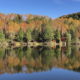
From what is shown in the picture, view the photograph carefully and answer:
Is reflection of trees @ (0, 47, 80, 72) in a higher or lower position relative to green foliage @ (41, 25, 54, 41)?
lower

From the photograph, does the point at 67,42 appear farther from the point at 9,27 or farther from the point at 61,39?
the point at 9,27

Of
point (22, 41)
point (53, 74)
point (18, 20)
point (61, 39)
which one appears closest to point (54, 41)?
point (61, 39)

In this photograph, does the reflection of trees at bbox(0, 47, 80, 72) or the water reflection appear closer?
the water reflection

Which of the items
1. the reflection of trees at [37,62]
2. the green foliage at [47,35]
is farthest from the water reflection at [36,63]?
the green foliage at [47,35]

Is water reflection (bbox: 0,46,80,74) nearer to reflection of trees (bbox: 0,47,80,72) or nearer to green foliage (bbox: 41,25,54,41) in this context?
reflection of trees (bbox: 0,47,80,72)

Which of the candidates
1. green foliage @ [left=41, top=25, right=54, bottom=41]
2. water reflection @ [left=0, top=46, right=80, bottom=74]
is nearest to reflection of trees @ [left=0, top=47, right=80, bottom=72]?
water reflection @ [left=0, top=46, right=80, bottom=74]

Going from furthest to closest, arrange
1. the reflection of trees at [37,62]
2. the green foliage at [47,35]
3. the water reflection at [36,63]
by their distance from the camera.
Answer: the green foliage at [47,35] → the reflection of trees at [37,62] → the water reflection at [36,63]

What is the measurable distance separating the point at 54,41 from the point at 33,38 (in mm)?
8601

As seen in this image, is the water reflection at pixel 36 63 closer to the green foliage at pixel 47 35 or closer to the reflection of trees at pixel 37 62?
the reflection of trees at pixel 37 62

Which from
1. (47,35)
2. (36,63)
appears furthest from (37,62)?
(47,35)

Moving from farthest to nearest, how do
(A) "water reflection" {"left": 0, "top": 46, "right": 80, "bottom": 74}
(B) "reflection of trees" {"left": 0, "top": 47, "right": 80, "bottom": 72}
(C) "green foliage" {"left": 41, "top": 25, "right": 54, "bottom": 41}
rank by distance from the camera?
(C) "green foliage" {"left": 41, "top": 25, "right": 54, "bottom": 41} → (B) "reflection of trees" {"left": 0, "top": 47, "right": 80, "bottom": 72} → (A) "water reflection" {"left": 0, "top": 46, "right": 80, "bottom": 74}

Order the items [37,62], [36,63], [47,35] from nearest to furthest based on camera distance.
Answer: [36,63], [37,62], [47,35]

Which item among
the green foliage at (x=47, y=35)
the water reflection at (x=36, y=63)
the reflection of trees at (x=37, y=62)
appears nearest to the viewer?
the water reflection at (x=36, y=63)

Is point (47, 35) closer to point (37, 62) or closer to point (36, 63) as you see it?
point (37, 62)
